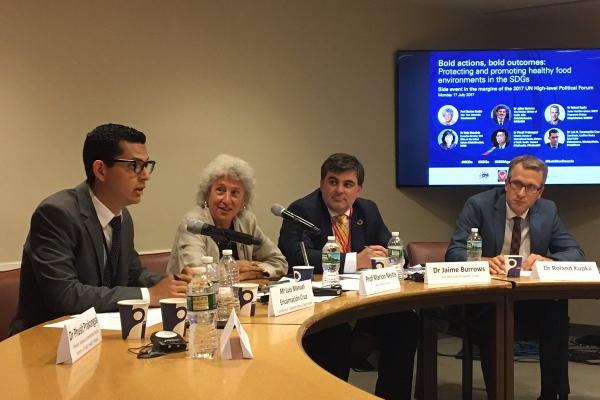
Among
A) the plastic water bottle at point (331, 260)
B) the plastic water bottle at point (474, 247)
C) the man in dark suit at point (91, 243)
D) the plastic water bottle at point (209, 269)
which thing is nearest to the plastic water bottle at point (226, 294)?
the plastic water bottle at point (209, 269)

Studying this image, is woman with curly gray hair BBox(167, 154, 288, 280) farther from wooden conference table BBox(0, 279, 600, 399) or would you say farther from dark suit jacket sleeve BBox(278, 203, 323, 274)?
wooden conference table BBox(0, 279, 600, 399)

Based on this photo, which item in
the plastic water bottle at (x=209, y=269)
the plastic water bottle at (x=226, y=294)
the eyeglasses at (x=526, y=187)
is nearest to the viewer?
the plastic water bottle at (x=209, y=269)

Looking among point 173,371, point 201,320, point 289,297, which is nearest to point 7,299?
point 289,297

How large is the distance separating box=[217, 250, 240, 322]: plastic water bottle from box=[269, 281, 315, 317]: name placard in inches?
4.6

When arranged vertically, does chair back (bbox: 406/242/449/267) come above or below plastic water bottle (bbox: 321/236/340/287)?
below

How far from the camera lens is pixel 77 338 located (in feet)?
5.69

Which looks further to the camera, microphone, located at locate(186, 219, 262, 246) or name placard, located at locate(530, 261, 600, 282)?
name placard, located at locate(530, 261, 600, 282)

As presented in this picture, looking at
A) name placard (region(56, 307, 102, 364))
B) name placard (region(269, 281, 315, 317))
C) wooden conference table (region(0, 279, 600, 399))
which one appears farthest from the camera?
name placard (region(269, 281, 315, 317))

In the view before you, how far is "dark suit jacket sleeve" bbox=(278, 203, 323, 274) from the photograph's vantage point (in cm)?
346

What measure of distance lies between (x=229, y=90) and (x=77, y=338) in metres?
3.07

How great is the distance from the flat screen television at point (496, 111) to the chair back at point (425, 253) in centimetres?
91

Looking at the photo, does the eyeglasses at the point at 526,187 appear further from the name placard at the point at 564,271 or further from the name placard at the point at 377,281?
the name placard at the point at 377,281

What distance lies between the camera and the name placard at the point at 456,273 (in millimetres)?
3018

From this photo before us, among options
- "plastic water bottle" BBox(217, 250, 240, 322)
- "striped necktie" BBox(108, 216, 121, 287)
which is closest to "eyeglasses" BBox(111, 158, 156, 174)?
"striped necktie" BBox(108, 216, 121, 287)
